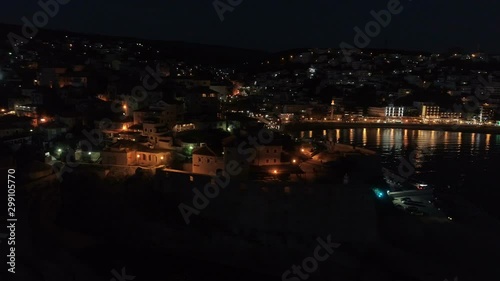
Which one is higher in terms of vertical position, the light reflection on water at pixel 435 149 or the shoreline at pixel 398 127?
the shoreline at pixel 398 127

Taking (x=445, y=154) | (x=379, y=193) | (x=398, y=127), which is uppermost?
(x=398, y=127)

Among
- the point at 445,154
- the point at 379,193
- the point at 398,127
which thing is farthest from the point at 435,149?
the point at 379,193

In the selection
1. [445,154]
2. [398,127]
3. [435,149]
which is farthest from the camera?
[398,127]

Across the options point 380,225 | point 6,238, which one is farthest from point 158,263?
point 380,225

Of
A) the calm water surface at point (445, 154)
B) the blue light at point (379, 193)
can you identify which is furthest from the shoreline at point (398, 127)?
the blue light at point (379, 193)

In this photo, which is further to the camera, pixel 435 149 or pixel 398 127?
pixel 398 127

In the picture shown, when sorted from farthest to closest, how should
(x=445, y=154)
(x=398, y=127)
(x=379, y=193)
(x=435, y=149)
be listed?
1. (x=398, y=127)
2. (x=435, y=149)
3. (x=445, y=154)
4. (x=379, y=193)

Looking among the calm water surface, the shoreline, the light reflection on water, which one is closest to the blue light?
the calm water surface

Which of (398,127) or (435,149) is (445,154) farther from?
(398,127)

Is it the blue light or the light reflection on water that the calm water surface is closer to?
the light reflection on water

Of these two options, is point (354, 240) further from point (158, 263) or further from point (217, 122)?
point (217, 122)

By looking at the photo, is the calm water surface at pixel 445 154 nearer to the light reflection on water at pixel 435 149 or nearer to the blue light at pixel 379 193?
the light reflection on water at pixel 435 149
